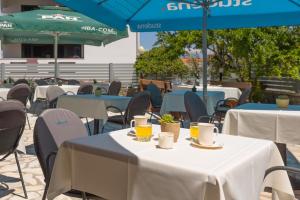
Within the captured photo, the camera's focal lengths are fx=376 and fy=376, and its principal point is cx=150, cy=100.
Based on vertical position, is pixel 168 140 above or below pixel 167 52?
below

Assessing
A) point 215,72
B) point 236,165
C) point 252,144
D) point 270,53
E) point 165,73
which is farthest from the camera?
point 165,73

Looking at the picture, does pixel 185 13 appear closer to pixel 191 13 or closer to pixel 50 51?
pixel 191 13

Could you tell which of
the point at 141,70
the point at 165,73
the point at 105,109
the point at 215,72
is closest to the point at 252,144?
the point at 105,109

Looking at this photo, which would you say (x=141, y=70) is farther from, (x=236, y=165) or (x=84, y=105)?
(x=236, y=165)

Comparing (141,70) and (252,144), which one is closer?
(252,144)

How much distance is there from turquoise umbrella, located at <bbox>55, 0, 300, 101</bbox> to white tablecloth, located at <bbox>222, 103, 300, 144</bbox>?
5.30 feet

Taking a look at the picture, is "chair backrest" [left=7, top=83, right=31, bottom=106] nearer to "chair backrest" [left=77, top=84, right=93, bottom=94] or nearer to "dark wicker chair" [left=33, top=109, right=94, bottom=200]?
"chair backrest" [left=77, top=84, right=93, bottom=94]

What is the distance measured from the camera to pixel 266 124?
3939 millimetres

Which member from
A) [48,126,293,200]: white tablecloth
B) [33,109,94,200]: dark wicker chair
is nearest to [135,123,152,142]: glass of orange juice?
[48,126,293,200]: white tablecloth

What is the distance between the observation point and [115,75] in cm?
1758

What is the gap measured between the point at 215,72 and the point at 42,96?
643 cm

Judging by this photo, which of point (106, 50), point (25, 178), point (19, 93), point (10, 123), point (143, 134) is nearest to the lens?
point (143, 134)

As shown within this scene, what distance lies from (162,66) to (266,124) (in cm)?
1129

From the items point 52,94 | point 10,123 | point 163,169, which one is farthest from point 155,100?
point 163,169
